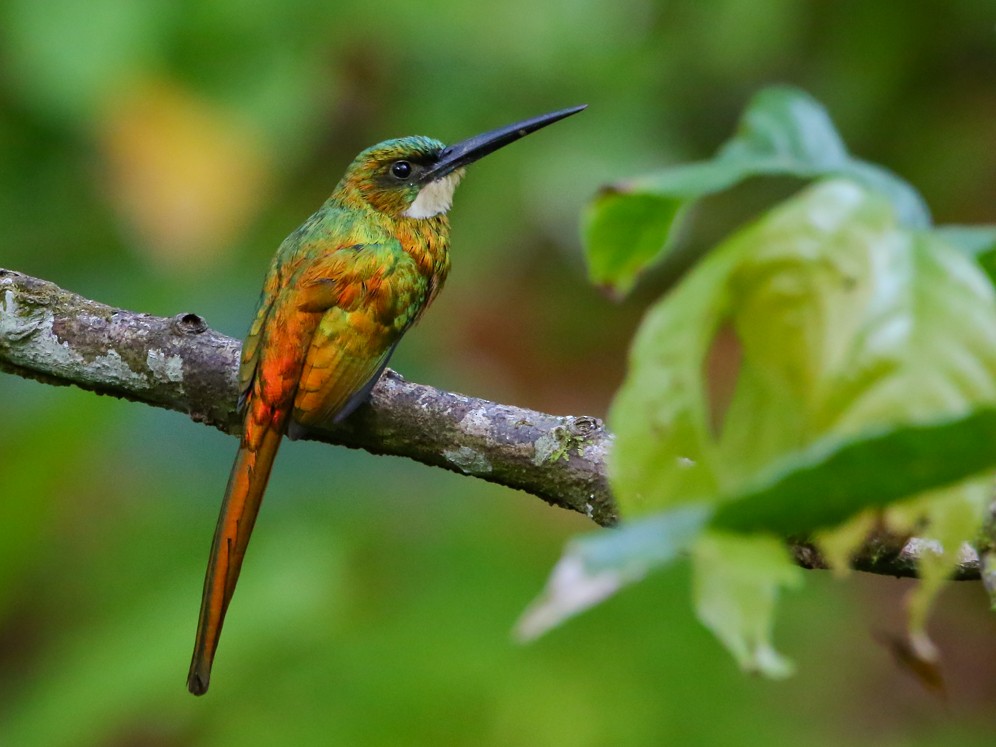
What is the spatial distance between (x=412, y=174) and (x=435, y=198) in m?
0.07

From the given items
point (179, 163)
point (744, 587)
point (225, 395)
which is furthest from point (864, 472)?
point (179, 163)

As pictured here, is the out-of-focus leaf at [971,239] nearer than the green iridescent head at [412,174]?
Yes

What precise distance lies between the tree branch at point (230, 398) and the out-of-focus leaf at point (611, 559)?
1122mm

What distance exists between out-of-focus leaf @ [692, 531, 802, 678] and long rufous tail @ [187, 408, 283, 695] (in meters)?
1.55

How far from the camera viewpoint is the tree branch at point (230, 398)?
170 cm

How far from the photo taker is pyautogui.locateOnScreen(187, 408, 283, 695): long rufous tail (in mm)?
2041

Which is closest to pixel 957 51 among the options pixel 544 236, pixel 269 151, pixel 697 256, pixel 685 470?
pixel 697 256

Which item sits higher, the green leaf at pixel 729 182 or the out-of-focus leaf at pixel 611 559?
the green leaf at pixel 729 182

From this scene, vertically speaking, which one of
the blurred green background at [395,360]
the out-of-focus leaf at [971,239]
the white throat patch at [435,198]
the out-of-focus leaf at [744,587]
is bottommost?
the blurred green background at [395,360]

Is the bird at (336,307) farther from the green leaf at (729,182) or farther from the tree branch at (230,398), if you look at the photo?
the green leaf at (729,182)

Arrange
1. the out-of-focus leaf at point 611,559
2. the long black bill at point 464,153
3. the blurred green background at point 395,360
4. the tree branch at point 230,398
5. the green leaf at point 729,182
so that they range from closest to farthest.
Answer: the out-of-focus leaf at point 611,559
the green leaf at point 729,182
the tree branch at point 230,398
the long black bill at point 464,153
the blurred green background at point 395,360

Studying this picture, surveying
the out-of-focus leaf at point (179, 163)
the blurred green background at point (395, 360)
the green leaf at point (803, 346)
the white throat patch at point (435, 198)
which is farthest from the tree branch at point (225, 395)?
the out-of-focus leaf at point (179, 163)

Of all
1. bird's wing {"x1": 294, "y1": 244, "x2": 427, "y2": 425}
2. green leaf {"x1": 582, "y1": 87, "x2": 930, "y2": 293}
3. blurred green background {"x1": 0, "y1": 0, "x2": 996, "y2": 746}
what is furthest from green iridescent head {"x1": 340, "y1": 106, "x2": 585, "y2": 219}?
green leaf {"x1": 582, "y1": 87, "x2": 930, "y2": 293}

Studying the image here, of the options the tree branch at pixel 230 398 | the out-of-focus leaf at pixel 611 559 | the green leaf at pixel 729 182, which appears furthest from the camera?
the tree branch at pixel 230 398
